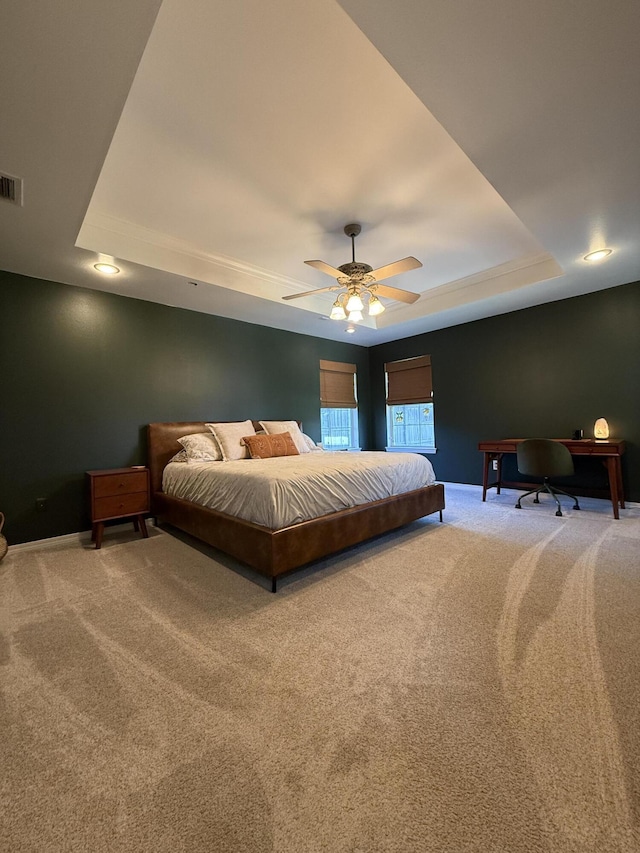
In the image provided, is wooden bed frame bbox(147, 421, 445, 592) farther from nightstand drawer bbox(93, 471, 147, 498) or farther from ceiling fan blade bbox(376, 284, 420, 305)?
ceiling fan blade bbox(376, 284, 420, 305)

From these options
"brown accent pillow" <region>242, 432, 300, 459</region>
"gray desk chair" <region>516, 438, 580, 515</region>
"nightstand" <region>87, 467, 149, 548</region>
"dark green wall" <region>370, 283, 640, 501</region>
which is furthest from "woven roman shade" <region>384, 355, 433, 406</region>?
"nightstand" <region>87, 467, 149, 548</region>

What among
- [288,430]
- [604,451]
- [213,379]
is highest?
[213,379]

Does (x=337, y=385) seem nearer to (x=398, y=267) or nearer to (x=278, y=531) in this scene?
(x=398, y=267)

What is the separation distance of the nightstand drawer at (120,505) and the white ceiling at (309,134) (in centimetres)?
208

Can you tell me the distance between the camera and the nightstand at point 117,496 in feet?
10.1

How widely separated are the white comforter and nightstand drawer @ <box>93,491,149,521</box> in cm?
29

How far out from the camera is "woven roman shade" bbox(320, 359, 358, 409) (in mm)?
5715

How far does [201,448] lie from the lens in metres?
3.72

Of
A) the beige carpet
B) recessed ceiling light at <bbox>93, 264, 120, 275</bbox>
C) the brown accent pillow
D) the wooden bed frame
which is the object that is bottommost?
the beige carpet

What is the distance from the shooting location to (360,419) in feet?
20.7

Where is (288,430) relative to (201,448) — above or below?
above

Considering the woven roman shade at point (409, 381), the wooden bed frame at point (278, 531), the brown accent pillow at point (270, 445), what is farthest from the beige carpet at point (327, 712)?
the woven roman shade at point (409, 381)

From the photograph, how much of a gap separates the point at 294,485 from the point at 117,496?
6.36 ft

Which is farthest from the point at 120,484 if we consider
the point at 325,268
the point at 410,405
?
the point at 410,405
